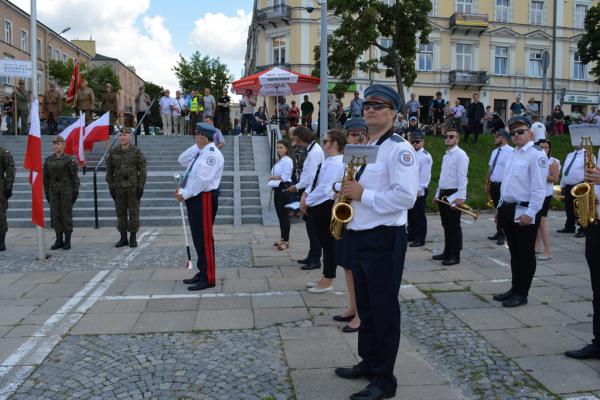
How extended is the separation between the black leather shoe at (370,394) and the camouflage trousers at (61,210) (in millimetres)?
7387

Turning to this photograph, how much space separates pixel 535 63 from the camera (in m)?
46.5

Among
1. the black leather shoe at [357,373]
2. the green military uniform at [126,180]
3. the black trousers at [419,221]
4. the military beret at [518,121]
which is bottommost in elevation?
the black leather shoe at [357,373]

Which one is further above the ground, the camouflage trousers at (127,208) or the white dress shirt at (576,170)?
the white dress shirt at (576,170)

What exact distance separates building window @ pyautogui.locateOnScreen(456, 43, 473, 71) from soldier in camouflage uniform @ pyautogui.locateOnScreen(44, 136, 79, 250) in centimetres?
4032

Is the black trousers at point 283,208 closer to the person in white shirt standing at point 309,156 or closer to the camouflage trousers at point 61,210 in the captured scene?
the person in white shirt standing at point 309,156

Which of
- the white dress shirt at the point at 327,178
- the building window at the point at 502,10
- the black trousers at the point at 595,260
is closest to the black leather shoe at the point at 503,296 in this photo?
the black trousers at the point at 595,260

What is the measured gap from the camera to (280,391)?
3.81m

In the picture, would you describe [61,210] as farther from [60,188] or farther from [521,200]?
[521,200]

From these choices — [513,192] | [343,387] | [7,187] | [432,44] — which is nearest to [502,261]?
[513,192]

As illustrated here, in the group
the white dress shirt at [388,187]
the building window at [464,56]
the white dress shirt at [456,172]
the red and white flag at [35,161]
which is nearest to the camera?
the white dress shirt at [388,187]

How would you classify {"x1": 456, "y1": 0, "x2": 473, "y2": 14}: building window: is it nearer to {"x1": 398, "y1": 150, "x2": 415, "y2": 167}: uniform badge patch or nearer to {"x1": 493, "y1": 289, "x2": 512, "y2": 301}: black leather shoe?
{"x1": 493, "y1": 289, "x2": 512, "y2": 301}: black leather shoe

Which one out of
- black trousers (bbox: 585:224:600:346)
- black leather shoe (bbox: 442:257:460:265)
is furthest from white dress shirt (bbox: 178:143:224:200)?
black trousers (bbox: 585:224:600:346)

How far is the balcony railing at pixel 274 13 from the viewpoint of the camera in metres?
41.7

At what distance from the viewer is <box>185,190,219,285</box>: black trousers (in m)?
6.58
